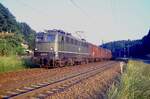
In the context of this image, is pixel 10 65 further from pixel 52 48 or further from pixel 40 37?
pixel 40 37

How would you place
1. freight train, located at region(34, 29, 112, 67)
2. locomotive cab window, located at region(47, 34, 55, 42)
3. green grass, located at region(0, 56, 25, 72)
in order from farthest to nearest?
1. locomotive cab window, located at region(47, 34, 55, 42)
2. freight train, located at region(34, 29, 112, 67)
3. green grass, located at region(0, 56, 25, 72)

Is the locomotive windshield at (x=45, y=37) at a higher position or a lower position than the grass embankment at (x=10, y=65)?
higher

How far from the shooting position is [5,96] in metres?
11.2

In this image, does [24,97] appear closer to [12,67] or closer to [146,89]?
[146,89]

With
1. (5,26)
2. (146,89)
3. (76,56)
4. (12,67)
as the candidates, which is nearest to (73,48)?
(76,56)

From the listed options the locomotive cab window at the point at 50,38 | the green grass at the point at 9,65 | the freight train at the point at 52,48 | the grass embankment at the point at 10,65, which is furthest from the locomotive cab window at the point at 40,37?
the green grass at the point at 9,65

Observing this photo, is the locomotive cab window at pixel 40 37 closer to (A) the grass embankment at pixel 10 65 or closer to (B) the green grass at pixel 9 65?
(A) the grass embankment at pixel 10 65

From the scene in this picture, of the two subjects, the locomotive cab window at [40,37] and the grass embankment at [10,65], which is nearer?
the grass embankment at [10,65]

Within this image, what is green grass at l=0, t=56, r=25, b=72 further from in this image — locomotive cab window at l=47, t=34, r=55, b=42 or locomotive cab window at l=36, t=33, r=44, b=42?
locomotive cab window at l=47, t=34, r=55, b=42

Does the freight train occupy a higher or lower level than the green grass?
higher

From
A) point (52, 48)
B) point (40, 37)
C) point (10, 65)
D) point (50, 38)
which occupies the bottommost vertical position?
point (10, 65)

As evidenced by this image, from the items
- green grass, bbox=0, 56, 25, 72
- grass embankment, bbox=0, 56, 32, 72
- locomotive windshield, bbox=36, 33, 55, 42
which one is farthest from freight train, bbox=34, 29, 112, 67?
green grass, bbox=0, 56, 25, 72

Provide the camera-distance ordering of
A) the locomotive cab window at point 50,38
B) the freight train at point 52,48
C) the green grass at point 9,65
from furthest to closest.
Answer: the locomotive cab window at point 50,38 → the freight train at point 52,48 → the green grass at point 9,65

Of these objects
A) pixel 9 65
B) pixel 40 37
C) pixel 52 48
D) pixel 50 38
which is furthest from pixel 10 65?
pixel 50 38
